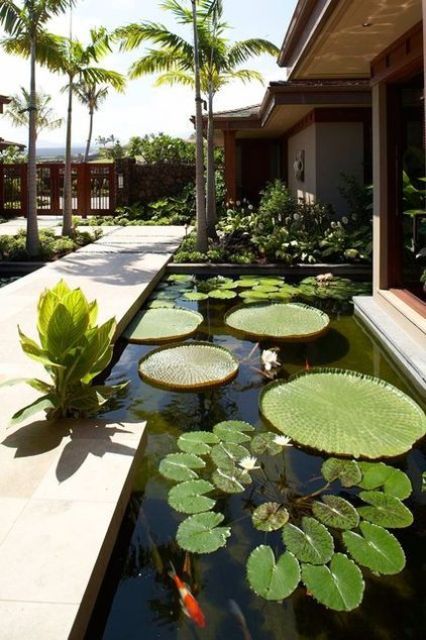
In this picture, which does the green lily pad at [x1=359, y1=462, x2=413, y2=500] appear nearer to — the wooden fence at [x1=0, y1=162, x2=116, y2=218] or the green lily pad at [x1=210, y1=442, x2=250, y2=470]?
the green lily pad at [x1=210, y1=442, x2=250, y2=470]

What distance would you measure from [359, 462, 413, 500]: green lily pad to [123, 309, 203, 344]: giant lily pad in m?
2.75

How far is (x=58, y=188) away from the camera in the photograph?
56.3 feet

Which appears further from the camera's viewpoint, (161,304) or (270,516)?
(161,304)

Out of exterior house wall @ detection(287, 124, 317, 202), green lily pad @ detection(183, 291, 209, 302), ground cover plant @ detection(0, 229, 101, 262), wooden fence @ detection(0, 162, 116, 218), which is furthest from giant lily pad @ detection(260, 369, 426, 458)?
wooden fence @ detection(0, 162, 116, 218)

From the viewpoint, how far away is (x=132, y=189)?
18328mm

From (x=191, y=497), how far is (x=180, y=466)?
1.01ft

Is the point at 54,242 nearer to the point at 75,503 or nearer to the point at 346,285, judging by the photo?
the point at 346,285

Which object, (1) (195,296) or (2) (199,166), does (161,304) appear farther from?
(2) (199,166)

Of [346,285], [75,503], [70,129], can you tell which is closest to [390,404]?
[75,503]

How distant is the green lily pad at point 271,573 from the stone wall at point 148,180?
16.8 m

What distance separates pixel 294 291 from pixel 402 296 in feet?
5.48

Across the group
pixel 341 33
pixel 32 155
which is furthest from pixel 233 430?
pixel 32 155

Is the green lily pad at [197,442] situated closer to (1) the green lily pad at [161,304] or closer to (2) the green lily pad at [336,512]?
(2) the green lily pad at [336,512]

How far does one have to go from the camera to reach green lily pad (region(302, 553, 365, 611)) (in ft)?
6.28
